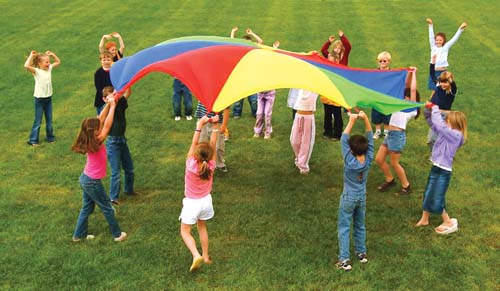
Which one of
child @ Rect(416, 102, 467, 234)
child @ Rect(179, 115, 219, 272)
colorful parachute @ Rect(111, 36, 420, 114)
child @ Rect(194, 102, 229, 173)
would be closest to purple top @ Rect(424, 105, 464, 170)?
child @ Rect(416, 102, 467, 234)

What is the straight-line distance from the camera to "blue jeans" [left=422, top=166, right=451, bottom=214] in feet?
21.7

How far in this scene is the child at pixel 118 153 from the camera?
7301 mm

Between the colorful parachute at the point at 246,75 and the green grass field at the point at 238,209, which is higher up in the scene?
the colorful parachute at the point at 246,75

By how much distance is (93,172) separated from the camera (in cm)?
630

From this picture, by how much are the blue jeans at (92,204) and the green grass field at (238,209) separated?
0.59 ft

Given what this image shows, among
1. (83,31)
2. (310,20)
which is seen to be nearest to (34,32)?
(83,31)

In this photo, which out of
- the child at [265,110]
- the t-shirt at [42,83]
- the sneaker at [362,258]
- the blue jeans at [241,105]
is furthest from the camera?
the blue jeans at [241,105]

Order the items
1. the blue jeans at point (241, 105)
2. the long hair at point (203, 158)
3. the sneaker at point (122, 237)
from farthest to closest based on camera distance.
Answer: the blue jeans at point (241, 105)
the sneaker at point (122, 237)
the long hair at point (203, 158)

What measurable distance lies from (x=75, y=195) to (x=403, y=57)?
11.8m

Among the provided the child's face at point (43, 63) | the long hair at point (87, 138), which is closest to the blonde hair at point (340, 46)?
the long hair at point (87, 138)

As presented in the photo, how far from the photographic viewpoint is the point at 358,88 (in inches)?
251

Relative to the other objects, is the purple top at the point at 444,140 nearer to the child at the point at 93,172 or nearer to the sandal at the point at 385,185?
the sandal at the point at 385,185

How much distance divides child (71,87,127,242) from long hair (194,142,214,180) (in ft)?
4.53

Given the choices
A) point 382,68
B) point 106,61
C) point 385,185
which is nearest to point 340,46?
point 382,68
